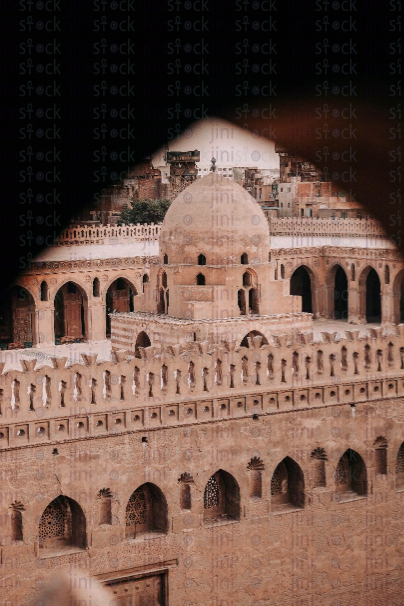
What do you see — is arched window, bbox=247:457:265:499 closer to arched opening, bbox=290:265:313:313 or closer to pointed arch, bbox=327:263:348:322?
pointed arch, bbox=327:263:348:322

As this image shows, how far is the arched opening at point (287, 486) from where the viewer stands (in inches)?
446

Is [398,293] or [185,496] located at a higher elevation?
[398,293]

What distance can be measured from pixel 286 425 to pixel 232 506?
0.89m

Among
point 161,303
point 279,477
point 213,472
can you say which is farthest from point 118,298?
point 213,472

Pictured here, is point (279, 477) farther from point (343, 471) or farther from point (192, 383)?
point (192, 383)

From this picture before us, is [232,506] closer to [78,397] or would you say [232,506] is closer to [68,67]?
[78,397]

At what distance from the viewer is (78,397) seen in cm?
981

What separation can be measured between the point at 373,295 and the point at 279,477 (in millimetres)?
14404

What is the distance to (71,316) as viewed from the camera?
80.0ft

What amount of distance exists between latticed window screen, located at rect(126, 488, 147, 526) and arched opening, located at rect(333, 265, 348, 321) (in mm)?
14638

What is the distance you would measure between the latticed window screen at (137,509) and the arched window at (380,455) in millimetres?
2531

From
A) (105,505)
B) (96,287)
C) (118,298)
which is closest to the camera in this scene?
(105,505)

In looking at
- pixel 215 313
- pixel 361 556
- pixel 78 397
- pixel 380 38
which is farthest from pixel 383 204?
pixel 215 313

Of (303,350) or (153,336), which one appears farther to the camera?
(153,336)
